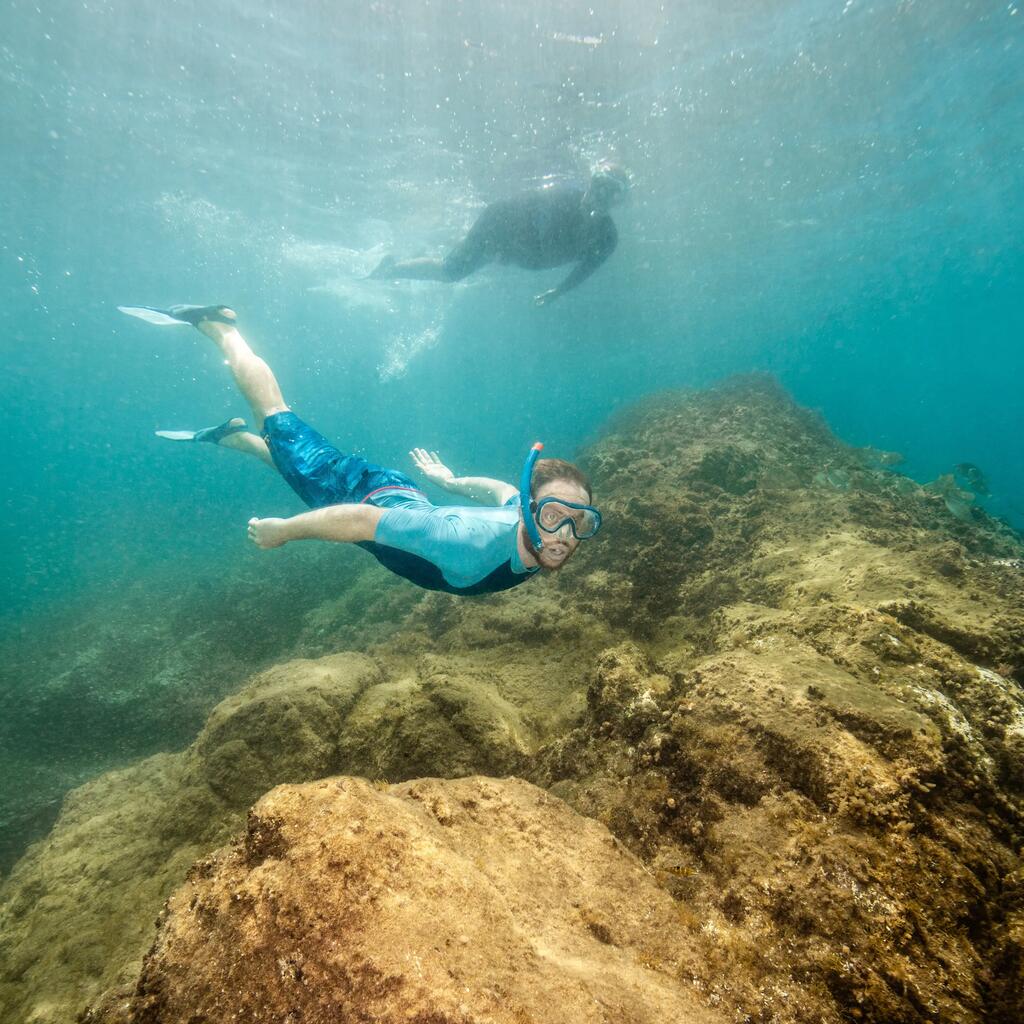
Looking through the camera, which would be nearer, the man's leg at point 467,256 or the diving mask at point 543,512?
the diving mask at point 543,512

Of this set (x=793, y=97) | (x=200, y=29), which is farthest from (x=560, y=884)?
(x=793, y=97)

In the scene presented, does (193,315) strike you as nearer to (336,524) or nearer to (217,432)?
(217,432)

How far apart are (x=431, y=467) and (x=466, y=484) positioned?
0.72 meters

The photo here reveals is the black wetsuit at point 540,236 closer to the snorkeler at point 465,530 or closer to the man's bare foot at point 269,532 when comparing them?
the snorkeler at point 465,530

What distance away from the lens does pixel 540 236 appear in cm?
1477

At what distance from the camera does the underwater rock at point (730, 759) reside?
165cm

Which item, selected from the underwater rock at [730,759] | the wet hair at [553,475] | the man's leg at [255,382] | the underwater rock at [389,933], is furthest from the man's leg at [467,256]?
the underwater rock at [389,933]

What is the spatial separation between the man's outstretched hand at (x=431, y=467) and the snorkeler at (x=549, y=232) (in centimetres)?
879

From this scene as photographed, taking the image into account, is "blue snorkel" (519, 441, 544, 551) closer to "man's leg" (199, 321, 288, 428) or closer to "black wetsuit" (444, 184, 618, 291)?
"man's leg" (199, 321, 288, 428)

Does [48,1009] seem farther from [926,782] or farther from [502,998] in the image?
[926,782]

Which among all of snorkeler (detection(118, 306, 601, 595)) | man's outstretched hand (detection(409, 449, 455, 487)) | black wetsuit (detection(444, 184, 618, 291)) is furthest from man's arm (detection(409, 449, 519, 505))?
black wetsuit (detection(444, 184, 618, 291))

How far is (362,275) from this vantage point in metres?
31.1

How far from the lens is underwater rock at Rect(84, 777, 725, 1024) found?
1.17 metres

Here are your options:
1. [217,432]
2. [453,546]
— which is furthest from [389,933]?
[217,432]
